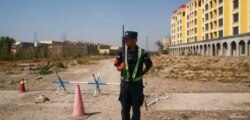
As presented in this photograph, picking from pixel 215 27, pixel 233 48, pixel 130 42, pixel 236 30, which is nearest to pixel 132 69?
pixel 130 42

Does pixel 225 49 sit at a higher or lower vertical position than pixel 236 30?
lower

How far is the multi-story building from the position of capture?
4491 centimetres

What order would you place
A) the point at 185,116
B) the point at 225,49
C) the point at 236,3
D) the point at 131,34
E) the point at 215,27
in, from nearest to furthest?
the point at 131,34 → the point at 185,116 → the point at 236,3 → the point at 225,49 → the point at 215,27

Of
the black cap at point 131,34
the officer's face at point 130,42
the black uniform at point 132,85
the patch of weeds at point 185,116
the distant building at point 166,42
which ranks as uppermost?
the distant building at point 166,42

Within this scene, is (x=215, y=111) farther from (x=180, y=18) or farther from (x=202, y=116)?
(x=180, y=18)

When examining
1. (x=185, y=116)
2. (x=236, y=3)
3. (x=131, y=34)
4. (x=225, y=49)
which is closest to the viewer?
(x=131, y=34)

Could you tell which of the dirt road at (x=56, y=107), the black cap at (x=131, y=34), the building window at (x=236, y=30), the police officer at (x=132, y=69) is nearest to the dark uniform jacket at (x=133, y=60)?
the police officer at (x=132, y=69)

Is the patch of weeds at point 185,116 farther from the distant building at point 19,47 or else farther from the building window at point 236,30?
the distant building at point 19,47

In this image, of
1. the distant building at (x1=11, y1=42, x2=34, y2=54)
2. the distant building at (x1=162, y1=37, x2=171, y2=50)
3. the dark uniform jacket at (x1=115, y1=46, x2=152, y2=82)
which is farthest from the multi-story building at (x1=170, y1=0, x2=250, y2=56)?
the distant building at (x1=162, y1=37, x2=171, y2=50)

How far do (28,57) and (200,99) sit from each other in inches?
2891

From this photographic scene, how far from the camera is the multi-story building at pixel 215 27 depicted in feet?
147

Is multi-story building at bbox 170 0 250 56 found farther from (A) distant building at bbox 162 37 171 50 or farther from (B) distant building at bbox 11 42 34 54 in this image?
(A) distant building at bbox 162 37 171 50

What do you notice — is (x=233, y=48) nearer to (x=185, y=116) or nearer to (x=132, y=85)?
(x=185, y=116)

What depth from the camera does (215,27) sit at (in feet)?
189
